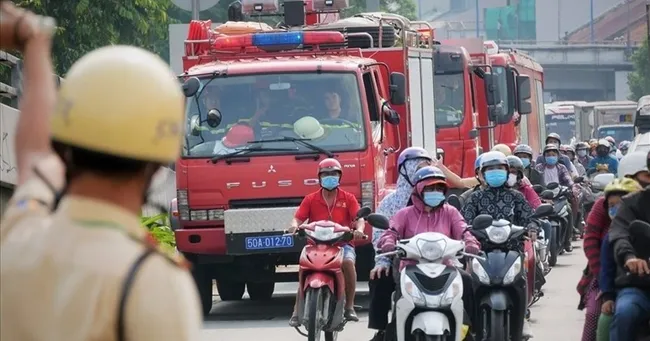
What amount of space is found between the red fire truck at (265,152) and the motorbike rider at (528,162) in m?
4.14

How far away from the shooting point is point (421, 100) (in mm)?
18469

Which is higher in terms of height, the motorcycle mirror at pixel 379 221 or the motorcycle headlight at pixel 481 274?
the motorcycle mirror at pixel 379 221

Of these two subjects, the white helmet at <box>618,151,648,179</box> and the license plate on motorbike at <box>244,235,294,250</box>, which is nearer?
the white helmet at <box>618,151,648,179</box>

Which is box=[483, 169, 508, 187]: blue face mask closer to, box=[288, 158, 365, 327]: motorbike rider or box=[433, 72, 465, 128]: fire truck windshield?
box=[288, 158, 365, 327]: motorbike rider

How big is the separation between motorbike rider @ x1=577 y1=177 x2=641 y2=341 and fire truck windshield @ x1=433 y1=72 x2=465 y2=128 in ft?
41.0

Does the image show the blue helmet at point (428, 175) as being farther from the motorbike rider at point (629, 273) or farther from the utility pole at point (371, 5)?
the utility pole at point (371, 5)

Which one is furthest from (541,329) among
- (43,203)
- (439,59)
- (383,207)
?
(43,203)

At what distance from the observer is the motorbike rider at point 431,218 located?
35.6ft

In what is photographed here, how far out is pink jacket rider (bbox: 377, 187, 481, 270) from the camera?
10852 mm

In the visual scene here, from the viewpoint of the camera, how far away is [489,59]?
27062mm

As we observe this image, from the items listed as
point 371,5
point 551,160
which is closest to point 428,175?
point 551,160

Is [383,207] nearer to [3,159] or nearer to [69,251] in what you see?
[3,159]

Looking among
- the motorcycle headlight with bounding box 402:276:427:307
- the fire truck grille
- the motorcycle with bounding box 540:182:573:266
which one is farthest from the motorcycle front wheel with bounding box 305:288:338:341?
the motorcycle with bounding box 540:182:573:266

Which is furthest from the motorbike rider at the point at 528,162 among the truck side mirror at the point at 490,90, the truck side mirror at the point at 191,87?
the truck side mirror at the point at 191,87
